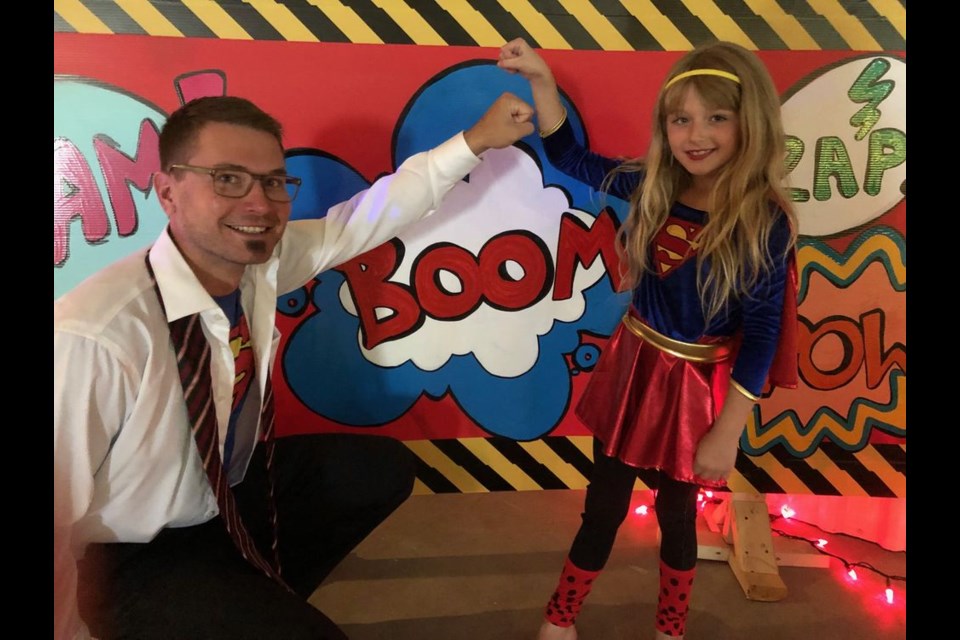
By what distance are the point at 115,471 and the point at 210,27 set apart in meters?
0.95

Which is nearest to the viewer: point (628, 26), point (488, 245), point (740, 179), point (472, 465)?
point (740, 179)

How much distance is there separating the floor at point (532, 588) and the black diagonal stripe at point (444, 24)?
4.53 ft

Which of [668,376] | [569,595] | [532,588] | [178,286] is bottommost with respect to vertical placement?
[532,588]

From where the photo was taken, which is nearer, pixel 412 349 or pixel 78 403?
pixel 78 403

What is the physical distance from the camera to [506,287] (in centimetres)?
144

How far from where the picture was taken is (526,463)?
154cm

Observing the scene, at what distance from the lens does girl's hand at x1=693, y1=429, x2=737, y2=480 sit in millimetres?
1158

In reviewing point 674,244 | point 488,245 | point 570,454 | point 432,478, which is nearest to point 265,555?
point 432,478

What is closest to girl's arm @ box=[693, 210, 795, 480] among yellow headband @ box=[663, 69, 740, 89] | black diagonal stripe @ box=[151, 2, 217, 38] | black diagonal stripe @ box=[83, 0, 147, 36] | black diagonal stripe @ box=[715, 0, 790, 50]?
yellow headband @ box=[663, 69, 740, 89]

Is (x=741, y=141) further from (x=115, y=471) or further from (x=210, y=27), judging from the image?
Answer: (x=115, y=471)

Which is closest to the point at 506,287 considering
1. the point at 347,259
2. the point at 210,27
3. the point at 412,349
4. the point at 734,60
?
the point at 412,349

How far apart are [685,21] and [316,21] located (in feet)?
2.78

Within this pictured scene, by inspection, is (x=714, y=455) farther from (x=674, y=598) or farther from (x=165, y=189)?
(x=165, y=189)

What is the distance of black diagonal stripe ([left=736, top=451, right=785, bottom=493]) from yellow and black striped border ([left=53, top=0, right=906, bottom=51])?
106 cm
